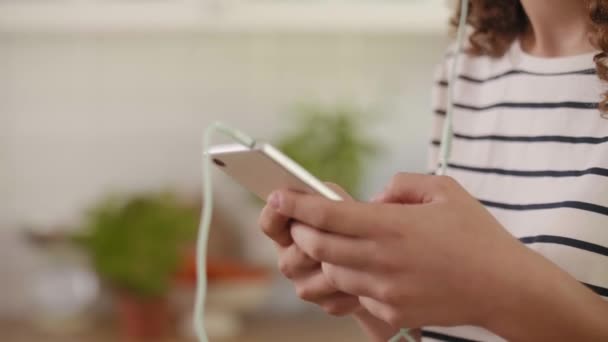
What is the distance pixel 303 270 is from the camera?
57 centimetres

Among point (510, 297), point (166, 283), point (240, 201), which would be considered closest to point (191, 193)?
point (240, 201)

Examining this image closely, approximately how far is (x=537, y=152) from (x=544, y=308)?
0.25 metres

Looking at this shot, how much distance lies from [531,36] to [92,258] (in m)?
1.12

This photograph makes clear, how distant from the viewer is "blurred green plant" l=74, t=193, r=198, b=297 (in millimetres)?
1617

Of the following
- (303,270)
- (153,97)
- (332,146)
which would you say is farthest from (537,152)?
(153,97)

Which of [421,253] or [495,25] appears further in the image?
[495,25]

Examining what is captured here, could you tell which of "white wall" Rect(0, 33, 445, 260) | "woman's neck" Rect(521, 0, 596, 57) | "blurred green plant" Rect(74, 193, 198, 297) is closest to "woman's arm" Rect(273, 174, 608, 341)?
"woman's neck" Rect(521, 0, 596, 57)

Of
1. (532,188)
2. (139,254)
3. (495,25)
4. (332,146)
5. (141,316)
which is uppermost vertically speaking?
(495,25)

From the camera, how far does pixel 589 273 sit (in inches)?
24.4

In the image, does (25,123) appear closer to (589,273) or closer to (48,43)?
(48,43)

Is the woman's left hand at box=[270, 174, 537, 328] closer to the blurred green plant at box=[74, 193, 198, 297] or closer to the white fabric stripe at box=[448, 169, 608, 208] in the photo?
the white fabric stripe at box=[448, 169, 608, 208]

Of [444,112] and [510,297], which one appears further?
[444,112]

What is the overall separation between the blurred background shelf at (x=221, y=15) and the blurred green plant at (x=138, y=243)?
393 millimetres

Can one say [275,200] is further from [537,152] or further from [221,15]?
[221,15]
